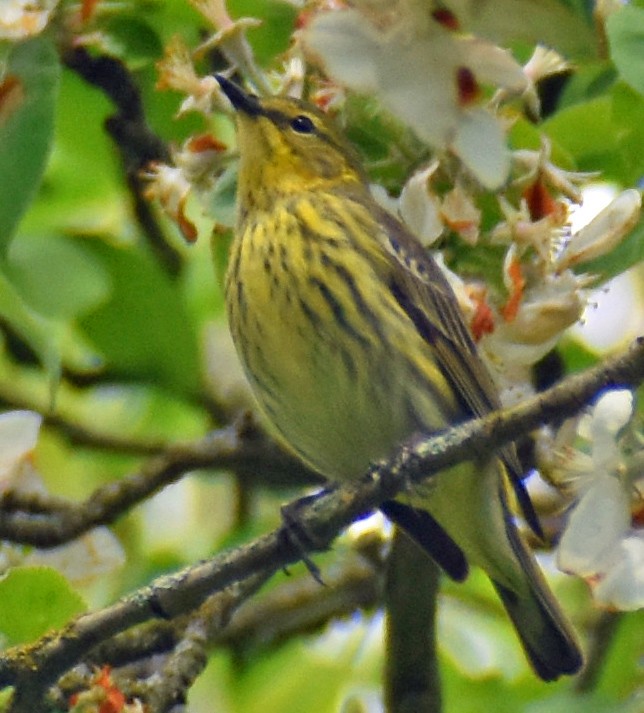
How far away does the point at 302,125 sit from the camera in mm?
4203

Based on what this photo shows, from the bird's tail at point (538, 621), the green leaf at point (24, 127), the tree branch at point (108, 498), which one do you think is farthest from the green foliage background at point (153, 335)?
the tree branch at point (108, 498)

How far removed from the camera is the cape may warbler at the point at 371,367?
371 centimetres

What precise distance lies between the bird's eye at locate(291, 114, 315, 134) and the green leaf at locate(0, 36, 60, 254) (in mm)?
1293

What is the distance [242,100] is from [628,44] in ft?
5.81

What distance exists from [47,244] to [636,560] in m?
1.69

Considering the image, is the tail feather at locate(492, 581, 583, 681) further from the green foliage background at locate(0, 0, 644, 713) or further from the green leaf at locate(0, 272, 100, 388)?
the green leaf at locate(0, 272, 100, 388)

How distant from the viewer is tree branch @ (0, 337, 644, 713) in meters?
2.45

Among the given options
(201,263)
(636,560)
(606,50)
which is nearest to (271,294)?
(201,263)

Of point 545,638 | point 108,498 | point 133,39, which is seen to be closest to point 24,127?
point 133,39

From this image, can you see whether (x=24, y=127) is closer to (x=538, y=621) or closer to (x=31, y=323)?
(x=31, y=323)

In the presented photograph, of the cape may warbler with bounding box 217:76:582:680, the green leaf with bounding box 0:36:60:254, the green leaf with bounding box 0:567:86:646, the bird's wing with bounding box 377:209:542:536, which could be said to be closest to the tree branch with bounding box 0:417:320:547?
the cape may warbler with bounding box 217:76:582:680

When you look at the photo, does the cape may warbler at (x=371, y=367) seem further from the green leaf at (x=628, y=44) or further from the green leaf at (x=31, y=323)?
the green leaf at (x=628, y=44)

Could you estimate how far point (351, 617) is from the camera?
14.2 ft

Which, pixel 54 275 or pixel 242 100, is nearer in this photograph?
pixel 54 275
